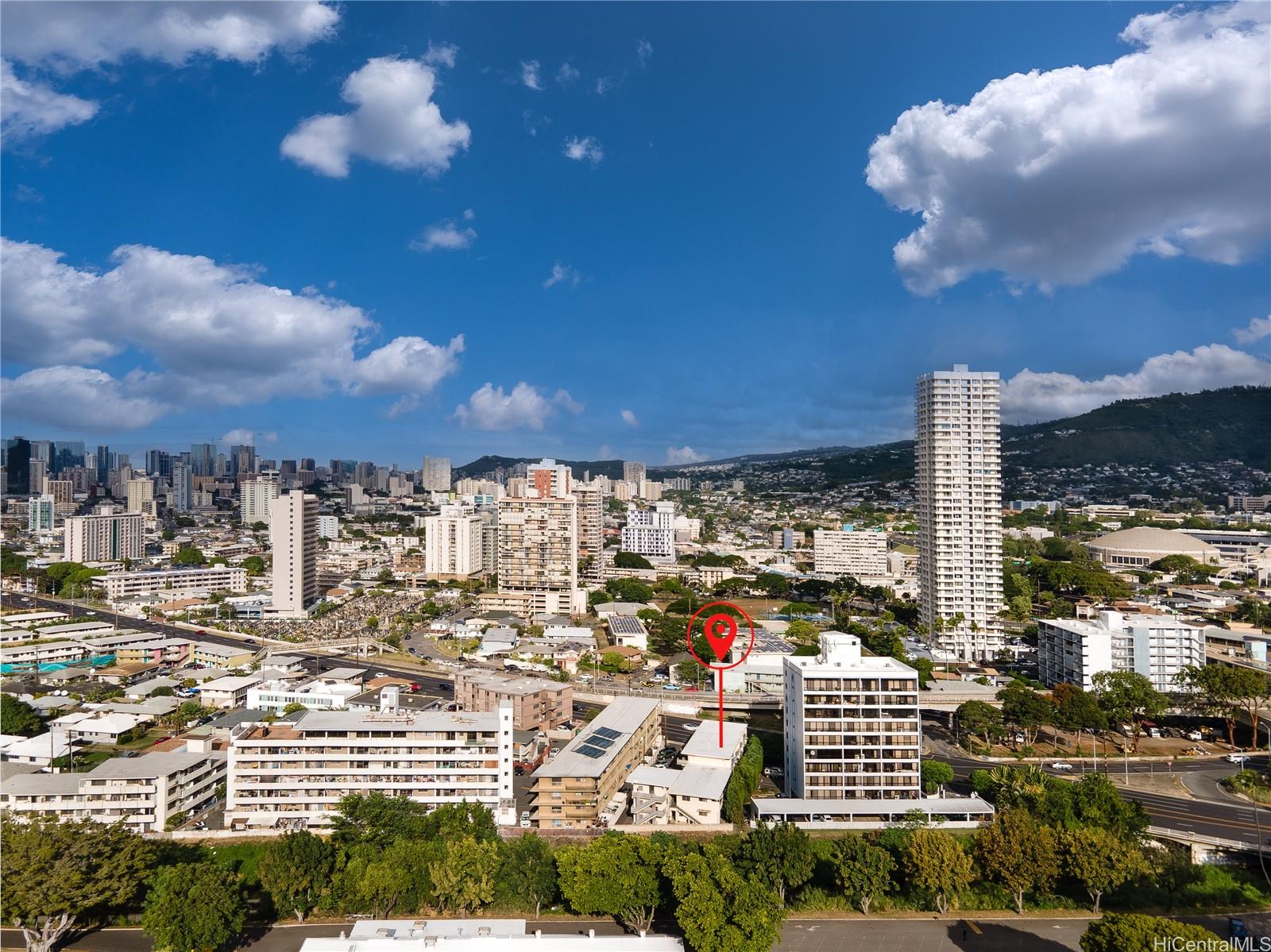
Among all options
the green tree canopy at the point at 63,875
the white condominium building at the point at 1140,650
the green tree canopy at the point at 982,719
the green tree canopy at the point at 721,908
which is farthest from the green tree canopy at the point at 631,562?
the green tree canopy at the point at 63,875

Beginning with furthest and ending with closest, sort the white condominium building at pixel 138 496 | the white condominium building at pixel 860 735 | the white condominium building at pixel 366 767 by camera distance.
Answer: the white condominium building at pixel 138 496 → the white condominium building at pixel 860 735 → the white condominium building at pixel 366 767

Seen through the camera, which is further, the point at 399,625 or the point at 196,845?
the point at 399,625

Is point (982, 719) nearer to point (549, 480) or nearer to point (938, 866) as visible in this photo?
point (938, 866)

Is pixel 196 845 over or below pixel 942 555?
below

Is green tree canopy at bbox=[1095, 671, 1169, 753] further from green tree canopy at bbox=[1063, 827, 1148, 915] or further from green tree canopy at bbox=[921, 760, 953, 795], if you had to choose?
green tree canopy at bbox=[1063, 827, 1148, 915]

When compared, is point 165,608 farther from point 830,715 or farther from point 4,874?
point 830,715

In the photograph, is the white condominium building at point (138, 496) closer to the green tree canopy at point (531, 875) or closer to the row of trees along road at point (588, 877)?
the row of trees along road at point (588, 877)

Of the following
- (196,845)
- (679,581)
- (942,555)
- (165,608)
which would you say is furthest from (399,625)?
(942,555)

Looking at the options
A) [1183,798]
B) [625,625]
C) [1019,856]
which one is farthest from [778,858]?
[625,625]
